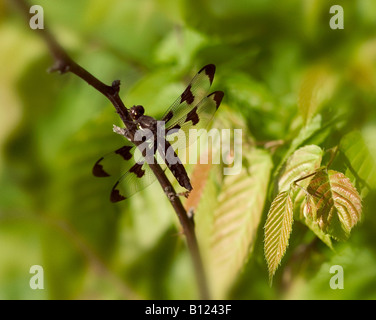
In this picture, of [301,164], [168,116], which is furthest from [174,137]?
[301,164]

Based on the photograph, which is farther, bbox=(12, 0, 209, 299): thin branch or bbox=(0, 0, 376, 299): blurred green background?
bbox=(0, 0, 376, 299): blurred green background

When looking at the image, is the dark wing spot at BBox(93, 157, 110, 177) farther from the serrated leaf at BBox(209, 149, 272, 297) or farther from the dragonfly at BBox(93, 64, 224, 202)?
the serrated leaf at BBox(209, 149, 272, 297)

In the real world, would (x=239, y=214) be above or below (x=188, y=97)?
below

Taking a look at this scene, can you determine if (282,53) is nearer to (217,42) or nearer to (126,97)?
(217,42)

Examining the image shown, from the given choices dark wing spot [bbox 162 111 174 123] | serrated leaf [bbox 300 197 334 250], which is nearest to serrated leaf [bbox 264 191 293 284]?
serrated leaf [bbox 300 197 334 250]

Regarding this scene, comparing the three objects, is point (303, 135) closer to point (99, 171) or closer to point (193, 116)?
point (193, 116)

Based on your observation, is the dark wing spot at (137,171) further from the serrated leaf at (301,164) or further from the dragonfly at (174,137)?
the serrated leaf at (301,164)

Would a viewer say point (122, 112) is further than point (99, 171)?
No
